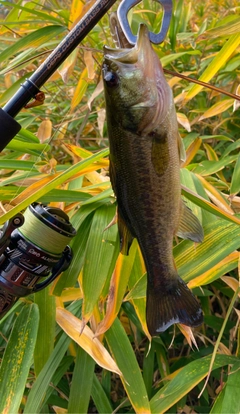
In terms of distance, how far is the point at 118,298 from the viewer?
85cm

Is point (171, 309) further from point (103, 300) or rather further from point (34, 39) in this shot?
point (34, 39)

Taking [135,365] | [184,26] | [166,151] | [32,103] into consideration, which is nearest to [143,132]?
[166,151]

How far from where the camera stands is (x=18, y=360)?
0.87 metres

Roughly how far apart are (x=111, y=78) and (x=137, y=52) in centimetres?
5

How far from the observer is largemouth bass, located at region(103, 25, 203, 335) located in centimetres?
53

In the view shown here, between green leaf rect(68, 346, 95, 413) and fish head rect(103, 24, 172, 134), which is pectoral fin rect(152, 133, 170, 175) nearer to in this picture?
fish head rect(103, 24, 172, 134)

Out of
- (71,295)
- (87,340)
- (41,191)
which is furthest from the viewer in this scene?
(71,295)

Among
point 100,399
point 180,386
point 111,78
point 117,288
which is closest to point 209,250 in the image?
point 117,288

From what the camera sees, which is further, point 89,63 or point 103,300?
point 89,63

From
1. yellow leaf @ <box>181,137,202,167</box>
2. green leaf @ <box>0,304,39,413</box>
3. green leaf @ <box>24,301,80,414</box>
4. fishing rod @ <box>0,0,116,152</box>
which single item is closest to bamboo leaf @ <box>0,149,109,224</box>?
fishing rod @ <box>0,0,116,152</box>

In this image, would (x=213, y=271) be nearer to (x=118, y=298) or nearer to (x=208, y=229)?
(x=208, y=229)

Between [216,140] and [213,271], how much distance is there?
2.40 feet

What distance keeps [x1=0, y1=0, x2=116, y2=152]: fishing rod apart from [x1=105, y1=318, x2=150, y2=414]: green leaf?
0.55 metres

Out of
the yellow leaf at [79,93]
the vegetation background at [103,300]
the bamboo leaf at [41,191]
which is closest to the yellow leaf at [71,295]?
the vegetation background at [103,300]
